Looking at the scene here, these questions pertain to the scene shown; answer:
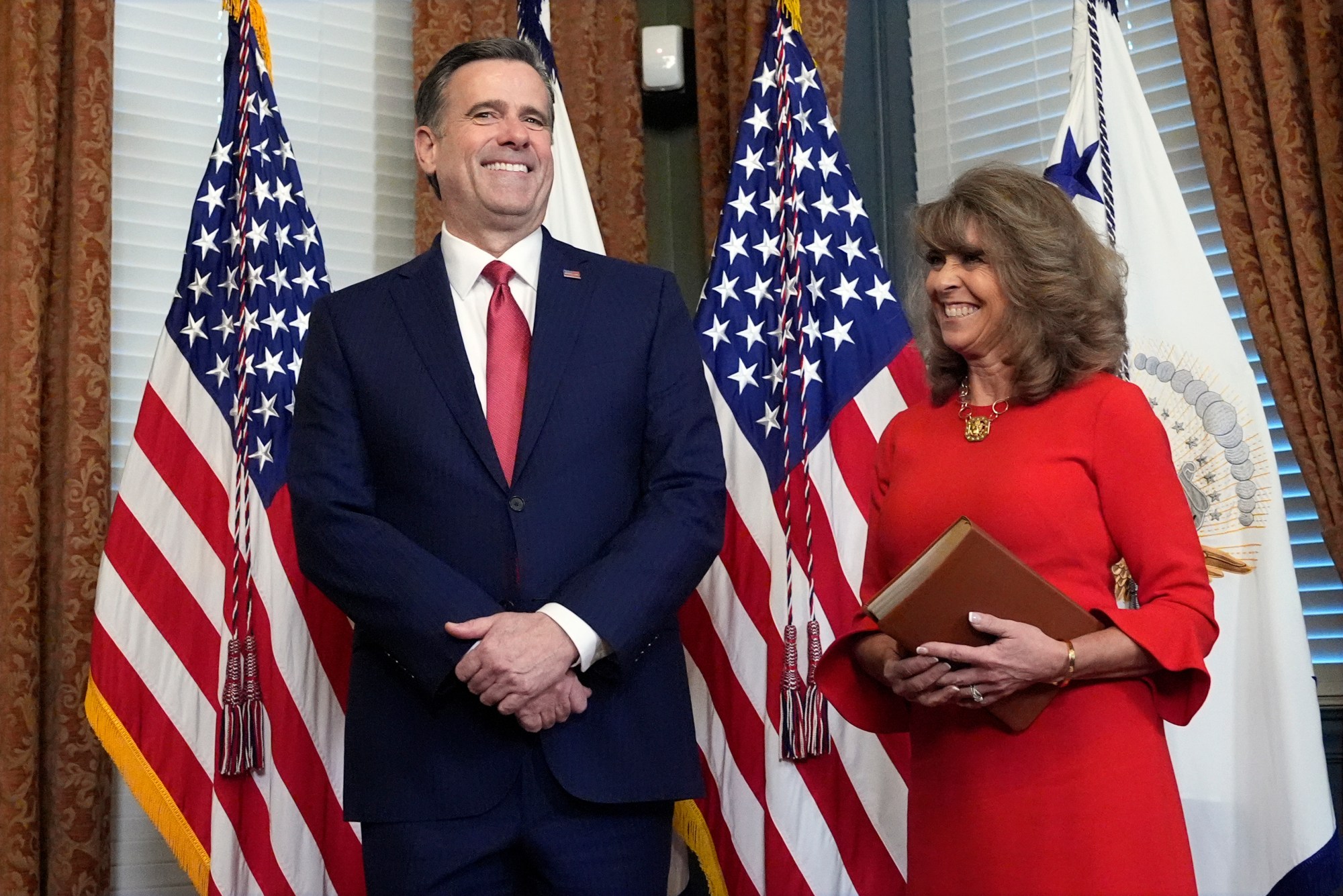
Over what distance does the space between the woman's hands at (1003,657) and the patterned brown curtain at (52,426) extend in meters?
2.12

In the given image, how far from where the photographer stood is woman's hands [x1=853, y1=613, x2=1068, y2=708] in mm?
1721

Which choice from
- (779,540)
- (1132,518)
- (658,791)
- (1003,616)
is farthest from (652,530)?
(779,540)

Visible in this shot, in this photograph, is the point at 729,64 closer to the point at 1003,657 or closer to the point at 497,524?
the point at 497,524

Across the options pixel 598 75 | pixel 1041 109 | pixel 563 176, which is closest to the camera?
pixel 563 176

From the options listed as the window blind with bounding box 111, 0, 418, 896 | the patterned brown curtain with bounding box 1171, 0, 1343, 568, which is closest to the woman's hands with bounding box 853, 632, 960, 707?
the patterned brown curtain with bounding box 1171, 0, 1343, 568

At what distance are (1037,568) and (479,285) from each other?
1036 mm

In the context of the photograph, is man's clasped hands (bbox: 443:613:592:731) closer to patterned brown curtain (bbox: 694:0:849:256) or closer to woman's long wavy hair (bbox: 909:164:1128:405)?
woman's long wavy hair (bbox: 909:164:1128:405)

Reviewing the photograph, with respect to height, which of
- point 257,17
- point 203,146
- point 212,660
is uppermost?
point 257,17

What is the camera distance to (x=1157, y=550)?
181 centimetres

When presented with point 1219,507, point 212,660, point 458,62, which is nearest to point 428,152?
point 458,62

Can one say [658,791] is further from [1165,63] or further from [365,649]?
[1165,63]

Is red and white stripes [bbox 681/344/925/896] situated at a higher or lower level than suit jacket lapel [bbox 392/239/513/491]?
lower

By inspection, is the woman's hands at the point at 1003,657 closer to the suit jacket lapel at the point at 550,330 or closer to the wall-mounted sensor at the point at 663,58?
the suit jacket lapel at the point at 550,330

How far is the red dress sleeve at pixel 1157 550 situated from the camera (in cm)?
176
